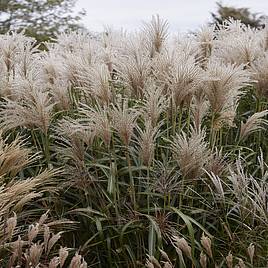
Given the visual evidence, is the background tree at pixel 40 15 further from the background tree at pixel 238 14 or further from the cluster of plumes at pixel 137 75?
the cluster of plumes at pixel 137 75

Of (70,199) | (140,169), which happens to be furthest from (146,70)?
(70,199)

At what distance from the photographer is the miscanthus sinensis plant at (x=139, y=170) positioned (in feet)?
7.70

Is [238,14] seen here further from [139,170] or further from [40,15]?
[139,170]

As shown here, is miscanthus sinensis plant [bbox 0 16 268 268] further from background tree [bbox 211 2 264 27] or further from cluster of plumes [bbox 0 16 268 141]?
background tree [bbox 211 2 264 27]

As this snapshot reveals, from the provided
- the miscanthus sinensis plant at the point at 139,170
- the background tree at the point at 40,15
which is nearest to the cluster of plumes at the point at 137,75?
the miscanthus sinensis plant at the point at 139,170

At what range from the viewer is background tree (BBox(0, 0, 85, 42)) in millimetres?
13055

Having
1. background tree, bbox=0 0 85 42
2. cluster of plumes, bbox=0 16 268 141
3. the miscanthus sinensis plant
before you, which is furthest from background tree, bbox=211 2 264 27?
the miscanthus sinensis plant

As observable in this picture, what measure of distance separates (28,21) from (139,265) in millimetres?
11420

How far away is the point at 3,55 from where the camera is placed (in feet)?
11.4

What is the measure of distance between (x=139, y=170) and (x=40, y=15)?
11139 mm

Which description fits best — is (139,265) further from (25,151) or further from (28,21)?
(28,21)

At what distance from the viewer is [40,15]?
13.3 metres

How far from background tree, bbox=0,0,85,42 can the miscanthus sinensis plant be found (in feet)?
33.1

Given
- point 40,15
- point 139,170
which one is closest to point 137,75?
point 139,170
